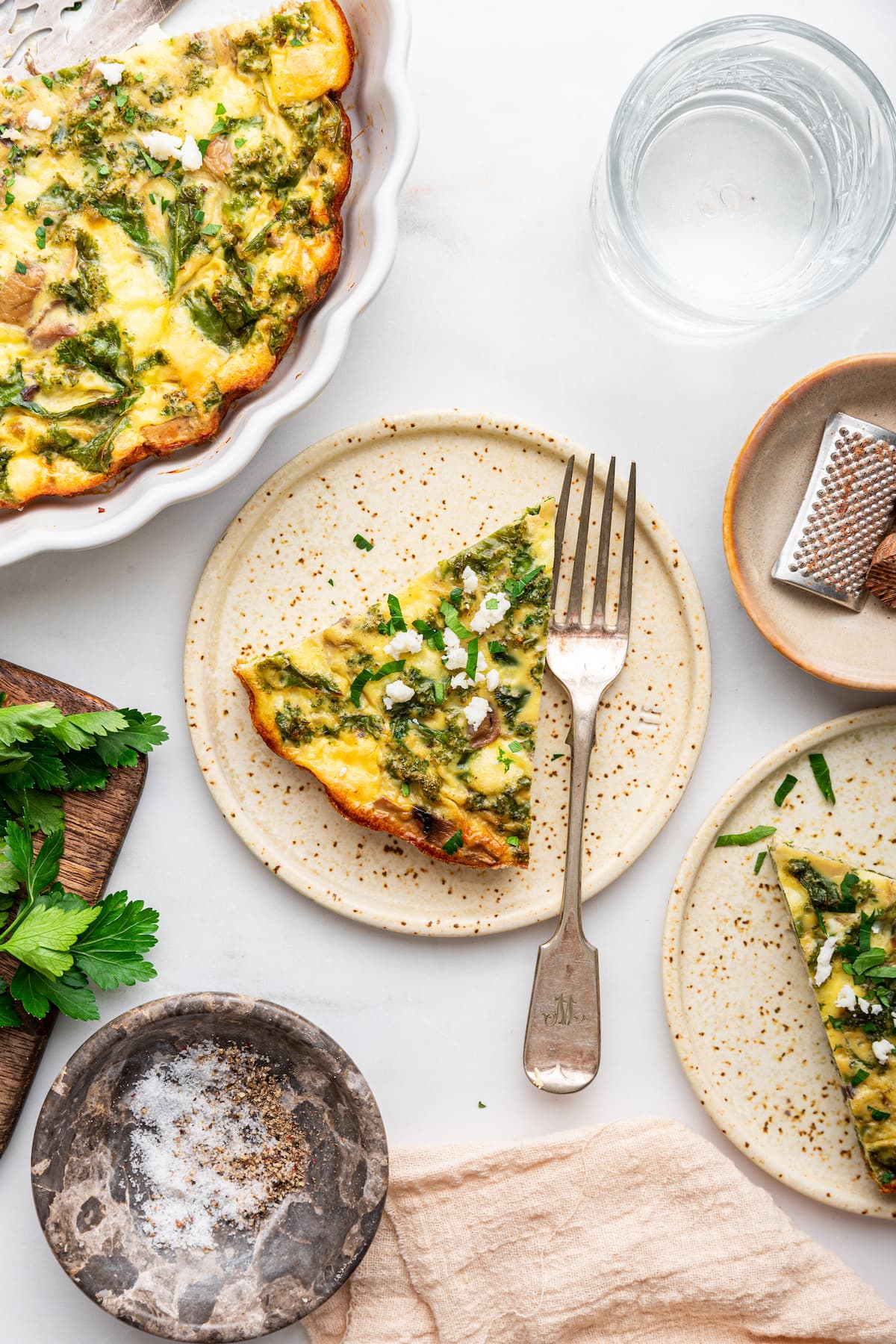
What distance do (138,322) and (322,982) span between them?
6.46 feet

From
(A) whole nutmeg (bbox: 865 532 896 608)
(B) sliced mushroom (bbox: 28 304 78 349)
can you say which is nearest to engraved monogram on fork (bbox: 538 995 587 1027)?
(A) whole nutmeg (bbox: 865 532 896 608)

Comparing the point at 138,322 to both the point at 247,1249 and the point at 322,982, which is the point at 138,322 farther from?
the point at 247,1249

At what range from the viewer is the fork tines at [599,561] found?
9.84ft

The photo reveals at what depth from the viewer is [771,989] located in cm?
318

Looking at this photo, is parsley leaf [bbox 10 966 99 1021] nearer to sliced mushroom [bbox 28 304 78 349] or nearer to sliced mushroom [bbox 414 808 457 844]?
sliced mushroom [bbox 414 808 457 844]

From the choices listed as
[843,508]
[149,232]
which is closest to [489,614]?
[843,508]

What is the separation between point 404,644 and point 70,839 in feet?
3.80

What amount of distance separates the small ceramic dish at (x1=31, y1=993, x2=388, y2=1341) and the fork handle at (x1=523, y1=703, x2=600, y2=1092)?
1.81 feet

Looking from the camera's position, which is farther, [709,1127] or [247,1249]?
[709,1127]

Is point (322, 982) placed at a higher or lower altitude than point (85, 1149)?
higher

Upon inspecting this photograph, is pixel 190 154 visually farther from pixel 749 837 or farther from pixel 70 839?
pixel 749 837

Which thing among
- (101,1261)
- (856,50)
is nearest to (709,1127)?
(101,1261)

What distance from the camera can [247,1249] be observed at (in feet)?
9.77

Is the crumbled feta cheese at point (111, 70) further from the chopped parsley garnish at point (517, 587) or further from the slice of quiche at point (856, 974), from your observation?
the slice of quiche at point (856, 974)
